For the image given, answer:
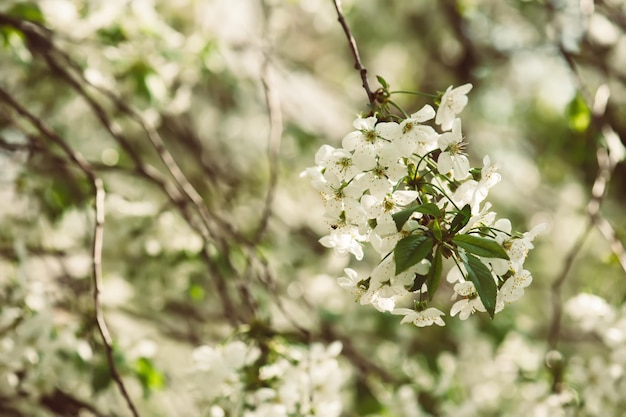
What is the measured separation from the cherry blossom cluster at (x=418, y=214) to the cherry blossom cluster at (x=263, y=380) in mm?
566

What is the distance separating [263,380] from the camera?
1456 millimetres

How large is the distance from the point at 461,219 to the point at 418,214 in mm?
78

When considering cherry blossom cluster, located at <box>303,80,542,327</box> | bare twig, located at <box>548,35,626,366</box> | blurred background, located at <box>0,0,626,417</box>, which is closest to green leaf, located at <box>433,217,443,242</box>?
cherry blossom cluster, located at <box>303,80,542,327</box>

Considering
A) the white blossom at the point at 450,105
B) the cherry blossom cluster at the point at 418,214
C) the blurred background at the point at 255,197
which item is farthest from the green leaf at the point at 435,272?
the blurred background at the point at 255,197

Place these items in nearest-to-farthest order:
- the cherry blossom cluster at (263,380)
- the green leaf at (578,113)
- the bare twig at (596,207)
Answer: the cherry blossom cluster at (263,380)
the bare twig at (596,207)
the green leaf at (578,113)

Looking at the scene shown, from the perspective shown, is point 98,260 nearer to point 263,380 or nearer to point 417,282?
point 263,380

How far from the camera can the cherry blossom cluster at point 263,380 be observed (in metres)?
1.43

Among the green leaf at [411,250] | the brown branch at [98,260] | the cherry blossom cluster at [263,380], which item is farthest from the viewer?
the cherry blossom cluster at [263,380]

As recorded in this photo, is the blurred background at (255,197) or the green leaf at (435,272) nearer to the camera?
the green leaf at (435,272)

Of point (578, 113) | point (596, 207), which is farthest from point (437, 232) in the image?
point (578, 113)

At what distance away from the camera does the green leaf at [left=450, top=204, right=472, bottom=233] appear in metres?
0.84

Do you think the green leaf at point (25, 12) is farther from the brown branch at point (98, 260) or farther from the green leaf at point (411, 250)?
the green leaf at point (411, 250)

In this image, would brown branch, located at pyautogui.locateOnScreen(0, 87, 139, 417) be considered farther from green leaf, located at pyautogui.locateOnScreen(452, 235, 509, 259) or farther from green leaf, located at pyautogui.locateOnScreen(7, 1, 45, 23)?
green leaf, located at pyautogui.locateOnScreen(452, 235, 509, 259)

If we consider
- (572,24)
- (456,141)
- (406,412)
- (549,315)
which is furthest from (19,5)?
(549,315)
